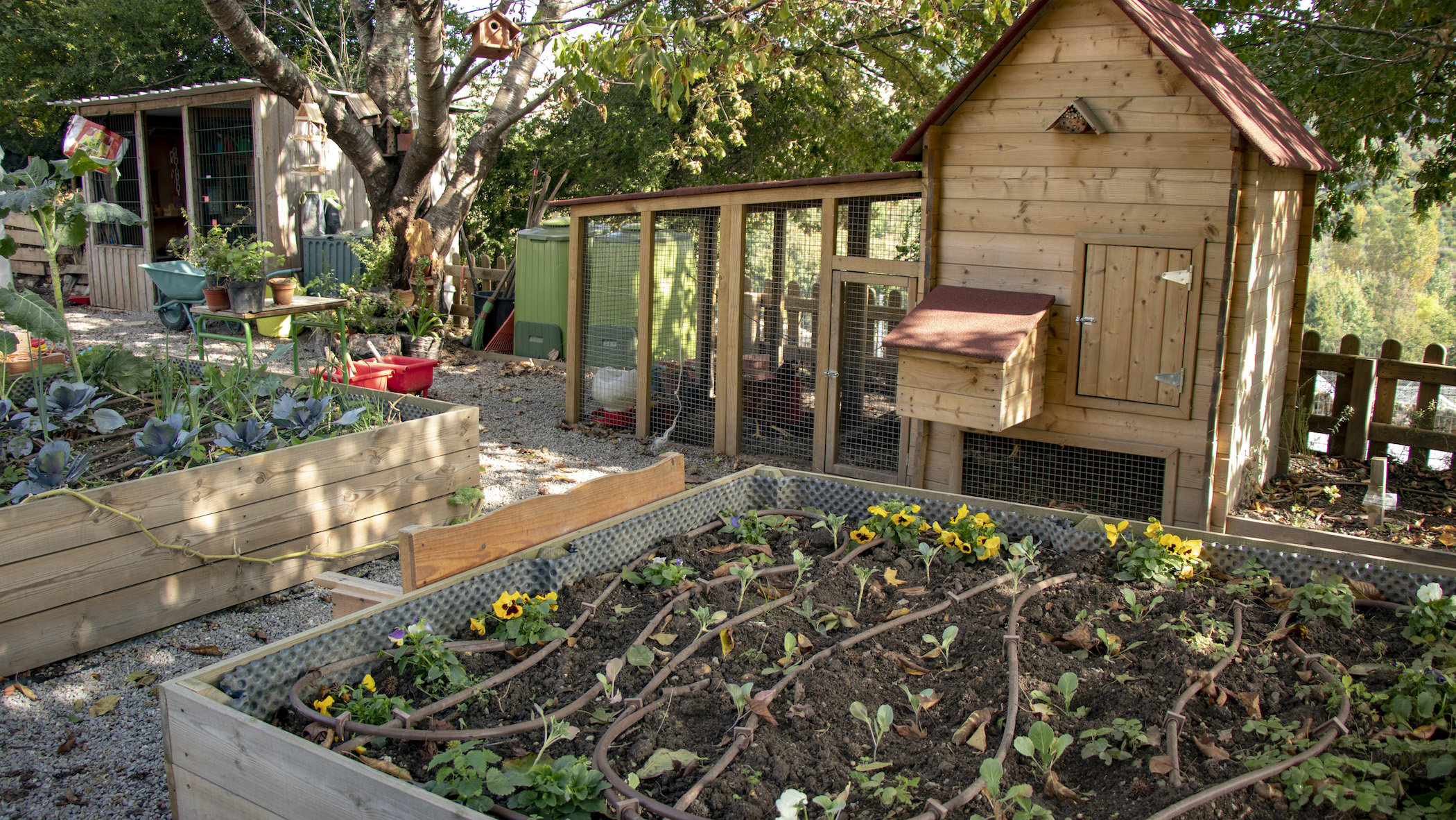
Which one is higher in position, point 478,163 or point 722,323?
point 478,163

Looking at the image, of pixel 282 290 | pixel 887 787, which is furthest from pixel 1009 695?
pixel 282 290

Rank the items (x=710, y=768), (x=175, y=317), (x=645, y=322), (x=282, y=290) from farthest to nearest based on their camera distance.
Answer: (x=175, y=317) < (x=282, y=290) < (x=645, y=322) < (x=710, y=768)

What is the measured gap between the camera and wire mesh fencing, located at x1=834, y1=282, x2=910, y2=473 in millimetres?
6902

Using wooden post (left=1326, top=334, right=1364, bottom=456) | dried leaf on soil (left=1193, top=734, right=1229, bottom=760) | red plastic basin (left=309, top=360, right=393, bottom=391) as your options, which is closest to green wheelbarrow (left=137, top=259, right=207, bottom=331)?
red plastic basin (left=309, top=360, right=393, bottom=391)

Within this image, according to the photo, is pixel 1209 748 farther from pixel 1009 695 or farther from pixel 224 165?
pixel 224 165

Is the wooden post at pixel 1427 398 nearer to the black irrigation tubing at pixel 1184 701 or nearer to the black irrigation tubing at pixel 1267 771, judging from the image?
the black irrigation tubing at pixel 1184 701

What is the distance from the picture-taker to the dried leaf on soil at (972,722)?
2.34 metres

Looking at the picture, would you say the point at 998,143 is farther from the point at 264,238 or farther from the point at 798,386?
the point at 264,238

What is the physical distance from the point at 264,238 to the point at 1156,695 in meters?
13.9

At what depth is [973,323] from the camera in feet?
18.4

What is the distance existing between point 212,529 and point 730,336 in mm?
3947

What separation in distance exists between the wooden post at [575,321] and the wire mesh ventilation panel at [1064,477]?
3.66m

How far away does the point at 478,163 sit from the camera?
1218 cm

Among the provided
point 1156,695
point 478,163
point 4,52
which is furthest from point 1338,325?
point 4,52
